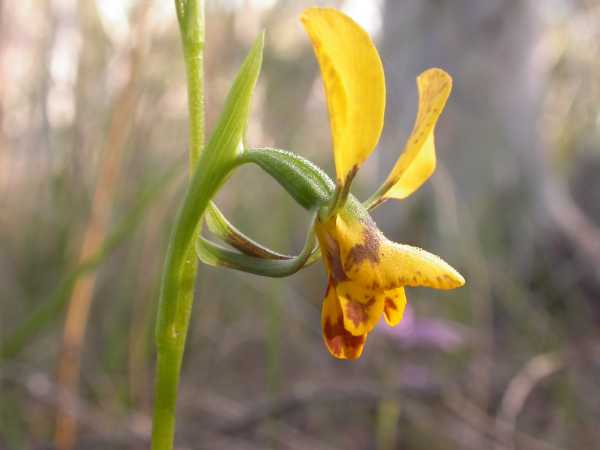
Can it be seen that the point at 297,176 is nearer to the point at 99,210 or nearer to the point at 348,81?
the point at 348,81

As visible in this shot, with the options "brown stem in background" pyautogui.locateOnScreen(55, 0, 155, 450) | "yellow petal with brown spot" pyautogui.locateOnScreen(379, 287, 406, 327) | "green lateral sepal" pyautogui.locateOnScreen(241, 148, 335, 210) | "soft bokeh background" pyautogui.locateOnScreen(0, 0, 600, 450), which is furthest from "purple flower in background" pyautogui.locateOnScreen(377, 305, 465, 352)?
"green lateral sepal" pyautogui.locateOnScreen(241, 148, 335, 210)

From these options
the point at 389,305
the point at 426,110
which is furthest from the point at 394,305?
the point at 426,110

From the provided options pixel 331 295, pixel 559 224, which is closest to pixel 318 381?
pixel 559 224

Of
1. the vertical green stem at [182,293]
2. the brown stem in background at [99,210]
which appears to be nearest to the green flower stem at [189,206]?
the vertical green stem at [182,293]

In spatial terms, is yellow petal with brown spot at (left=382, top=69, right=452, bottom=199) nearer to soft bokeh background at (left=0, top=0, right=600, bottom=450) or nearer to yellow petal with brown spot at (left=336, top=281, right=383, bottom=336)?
yellow petal with brown spot at (left=336, top=281, right=383, bottom=336)

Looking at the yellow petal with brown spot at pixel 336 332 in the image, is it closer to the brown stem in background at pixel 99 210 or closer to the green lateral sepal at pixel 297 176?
the green lateral sepal at pixel 297 176
